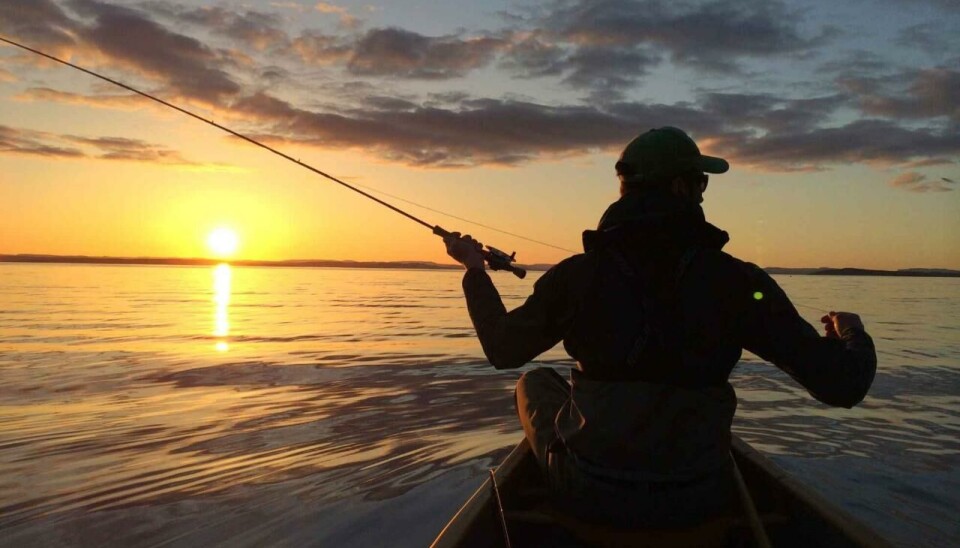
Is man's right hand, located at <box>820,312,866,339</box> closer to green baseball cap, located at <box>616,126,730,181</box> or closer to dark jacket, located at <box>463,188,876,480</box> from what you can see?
dark jacket, located at <box>463,188,876,480</box>

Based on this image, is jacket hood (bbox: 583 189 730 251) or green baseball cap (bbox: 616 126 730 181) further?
green baseball cap (bbox: 616 126 730 181)

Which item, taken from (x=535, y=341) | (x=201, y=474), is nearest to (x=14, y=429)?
(x=201, y=474)

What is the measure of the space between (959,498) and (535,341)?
5.08 meters

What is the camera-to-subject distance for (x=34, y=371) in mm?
11227

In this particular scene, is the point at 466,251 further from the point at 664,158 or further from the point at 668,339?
the point at 668,339

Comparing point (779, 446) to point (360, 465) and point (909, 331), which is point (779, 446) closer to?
point (360, 465)

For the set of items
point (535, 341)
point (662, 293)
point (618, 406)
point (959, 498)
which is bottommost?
point (959, 498)

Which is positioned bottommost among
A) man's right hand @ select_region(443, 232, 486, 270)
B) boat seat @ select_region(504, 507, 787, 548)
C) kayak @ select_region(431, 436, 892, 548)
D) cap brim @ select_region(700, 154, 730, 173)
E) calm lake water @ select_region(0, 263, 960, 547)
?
calm lake water @ select_region(0, 263, 960, 547)

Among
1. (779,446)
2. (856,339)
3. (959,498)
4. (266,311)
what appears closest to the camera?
(856,339)

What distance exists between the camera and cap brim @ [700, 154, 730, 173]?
3053mm

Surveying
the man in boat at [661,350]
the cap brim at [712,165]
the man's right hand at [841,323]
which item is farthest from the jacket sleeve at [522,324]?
the man's right hand at [841,323]

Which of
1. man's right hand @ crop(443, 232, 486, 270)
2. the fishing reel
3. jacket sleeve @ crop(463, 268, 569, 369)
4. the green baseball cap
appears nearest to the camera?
jacket sleeve @ crop(463, 268, 569, 369)

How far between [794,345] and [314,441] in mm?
5826

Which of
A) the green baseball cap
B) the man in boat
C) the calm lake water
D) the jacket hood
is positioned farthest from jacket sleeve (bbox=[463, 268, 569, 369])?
the calm lake water
